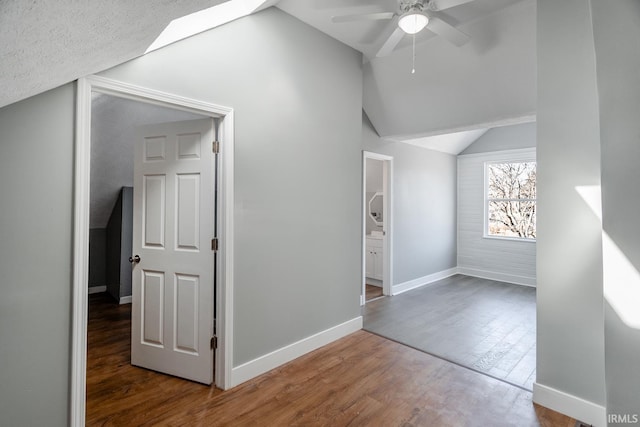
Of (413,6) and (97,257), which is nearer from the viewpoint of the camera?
(413,6)

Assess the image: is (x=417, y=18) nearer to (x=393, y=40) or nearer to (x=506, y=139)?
(x=393, y=40)

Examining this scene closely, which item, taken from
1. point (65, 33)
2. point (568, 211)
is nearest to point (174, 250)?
point (65, 33)

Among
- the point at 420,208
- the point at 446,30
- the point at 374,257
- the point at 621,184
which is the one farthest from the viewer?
the point at 420,208

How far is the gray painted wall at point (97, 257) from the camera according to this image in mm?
4832

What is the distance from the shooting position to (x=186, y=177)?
2510 millimetres

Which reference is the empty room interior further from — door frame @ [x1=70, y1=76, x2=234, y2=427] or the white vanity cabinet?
the white vanity cabinet

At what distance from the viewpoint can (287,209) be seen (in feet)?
9.30

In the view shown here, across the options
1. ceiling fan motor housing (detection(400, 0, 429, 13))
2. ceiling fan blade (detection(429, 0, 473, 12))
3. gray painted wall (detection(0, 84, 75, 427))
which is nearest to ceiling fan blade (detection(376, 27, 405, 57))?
ceiling fan motor housing (detection(400, 0, 429, 13))

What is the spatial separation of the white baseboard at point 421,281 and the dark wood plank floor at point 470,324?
0.38 ft

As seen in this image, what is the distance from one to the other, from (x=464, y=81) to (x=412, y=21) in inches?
56.6

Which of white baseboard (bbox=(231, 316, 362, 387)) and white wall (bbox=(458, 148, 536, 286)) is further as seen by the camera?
white wall (bbox=(458, 148, 536, 286))

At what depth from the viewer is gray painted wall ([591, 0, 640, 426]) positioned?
975 mm

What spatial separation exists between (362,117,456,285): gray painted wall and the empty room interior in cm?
91

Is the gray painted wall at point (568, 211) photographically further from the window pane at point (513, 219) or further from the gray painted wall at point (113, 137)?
the window pane at point (513, 219)
